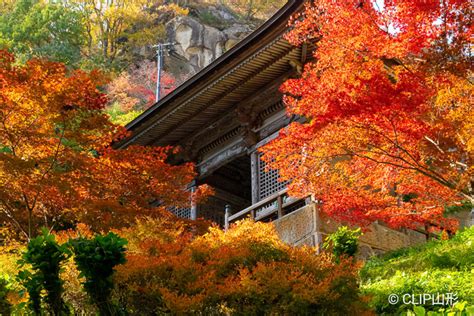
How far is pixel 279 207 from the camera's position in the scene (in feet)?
47.7

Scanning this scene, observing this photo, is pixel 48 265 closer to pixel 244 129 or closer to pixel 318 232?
pixel 318 232

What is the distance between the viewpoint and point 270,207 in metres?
15.3

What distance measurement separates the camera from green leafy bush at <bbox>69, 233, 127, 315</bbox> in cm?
716

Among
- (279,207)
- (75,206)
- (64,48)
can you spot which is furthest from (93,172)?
(64,48)

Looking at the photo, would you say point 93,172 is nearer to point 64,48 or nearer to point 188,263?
point 188,263

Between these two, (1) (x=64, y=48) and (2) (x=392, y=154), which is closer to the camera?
(2) (x=392, y=154)

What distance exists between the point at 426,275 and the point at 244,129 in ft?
30.5

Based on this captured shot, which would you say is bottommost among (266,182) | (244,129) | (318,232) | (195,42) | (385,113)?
(318,232)

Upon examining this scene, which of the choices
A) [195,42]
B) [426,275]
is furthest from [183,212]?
[195,42]

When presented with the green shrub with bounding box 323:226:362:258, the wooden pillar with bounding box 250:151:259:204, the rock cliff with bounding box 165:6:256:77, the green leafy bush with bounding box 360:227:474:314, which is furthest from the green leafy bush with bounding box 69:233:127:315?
the rock cliff with bounding box 165:6:256:77

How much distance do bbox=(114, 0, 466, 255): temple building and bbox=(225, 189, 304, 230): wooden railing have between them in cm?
2

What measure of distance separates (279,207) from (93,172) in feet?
14.3

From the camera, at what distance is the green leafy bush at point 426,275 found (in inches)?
334

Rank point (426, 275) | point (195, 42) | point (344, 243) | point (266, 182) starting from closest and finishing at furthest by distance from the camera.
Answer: point (426, 275) → point (344, 243) → point (266, 182) → point (195, 42)
